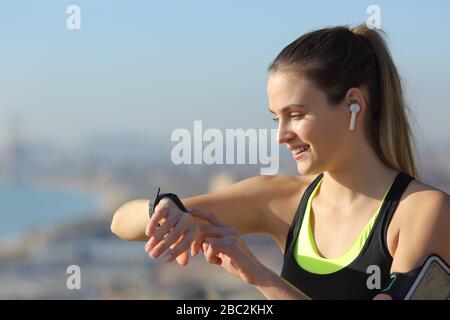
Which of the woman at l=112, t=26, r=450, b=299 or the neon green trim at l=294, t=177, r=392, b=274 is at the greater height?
the woman at l=112, t=26, r=450, b=299

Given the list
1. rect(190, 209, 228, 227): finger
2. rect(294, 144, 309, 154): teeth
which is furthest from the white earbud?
rect(190, 209, 228, 227): finger

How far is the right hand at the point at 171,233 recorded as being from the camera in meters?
1.90

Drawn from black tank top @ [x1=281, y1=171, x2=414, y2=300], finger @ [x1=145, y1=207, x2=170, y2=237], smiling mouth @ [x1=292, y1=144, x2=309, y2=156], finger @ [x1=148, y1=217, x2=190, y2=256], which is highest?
smiling mouth @ [x1=292, y1=144, x2=309, y2=156]

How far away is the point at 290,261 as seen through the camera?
7.30 feet

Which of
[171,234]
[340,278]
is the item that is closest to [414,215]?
[340,278]

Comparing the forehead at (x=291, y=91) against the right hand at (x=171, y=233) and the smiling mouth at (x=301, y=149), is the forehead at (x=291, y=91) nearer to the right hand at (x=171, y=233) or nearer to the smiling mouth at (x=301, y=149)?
the smiling mouth at (x=301, y=149)

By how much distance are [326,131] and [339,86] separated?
117mm

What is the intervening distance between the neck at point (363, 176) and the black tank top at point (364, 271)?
31 millimetres

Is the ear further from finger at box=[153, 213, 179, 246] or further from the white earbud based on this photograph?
finger at box=[153, 213, 179, 246]

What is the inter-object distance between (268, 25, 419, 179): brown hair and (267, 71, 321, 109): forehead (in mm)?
28

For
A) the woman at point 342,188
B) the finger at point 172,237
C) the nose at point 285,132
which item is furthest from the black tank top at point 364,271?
the finger at point 172,237

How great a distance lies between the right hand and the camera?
1.90 meters

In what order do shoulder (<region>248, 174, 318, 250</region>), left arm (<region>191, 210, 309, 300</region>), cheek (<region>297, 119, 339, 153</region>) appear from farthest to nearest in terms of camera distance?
shoulder (<region>248, 174, 318, 250</region>)
cheek (<region>297, 119, 339, 153</region>)
left arm (<region>191, 210, 309, 300</region>)
